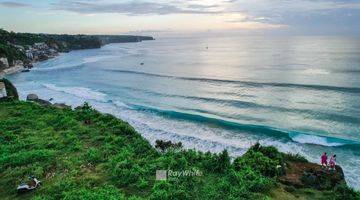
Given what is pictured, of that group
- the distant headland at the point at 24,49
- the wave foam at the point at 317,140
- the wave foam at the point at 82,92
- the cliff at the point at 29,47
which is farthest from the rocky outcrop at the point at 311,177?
the cliff at the point at 29,47

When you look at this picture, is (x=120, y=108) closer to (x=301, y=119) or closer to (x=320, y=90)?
(x=301, y=119)

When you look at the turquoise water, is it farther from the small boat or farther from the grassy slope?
the small boat

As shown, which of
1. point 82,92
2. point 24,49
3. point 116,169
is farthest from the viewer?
point 24,49

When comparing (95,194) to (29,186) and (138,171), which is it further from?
(29,186)

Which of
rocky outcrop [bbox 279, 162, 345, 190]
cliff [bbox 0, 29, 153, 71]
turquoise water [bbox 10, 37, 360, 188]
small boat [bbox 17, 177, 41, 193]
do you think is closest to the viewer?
small boat [bbox 17, 177, 41, 193]

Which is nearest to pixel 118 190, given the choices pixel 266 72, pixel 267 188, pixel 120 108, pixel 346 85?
pixel 267 188

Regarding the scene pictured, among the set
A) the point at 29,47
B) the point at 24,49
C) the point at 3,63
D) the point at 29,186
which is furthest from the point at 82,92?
the point at 29,47

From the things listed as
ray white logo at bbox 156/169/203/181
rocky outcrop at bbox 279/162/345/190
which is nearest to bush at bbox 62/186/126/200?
ray white logo at bbox 156/169/203/181
